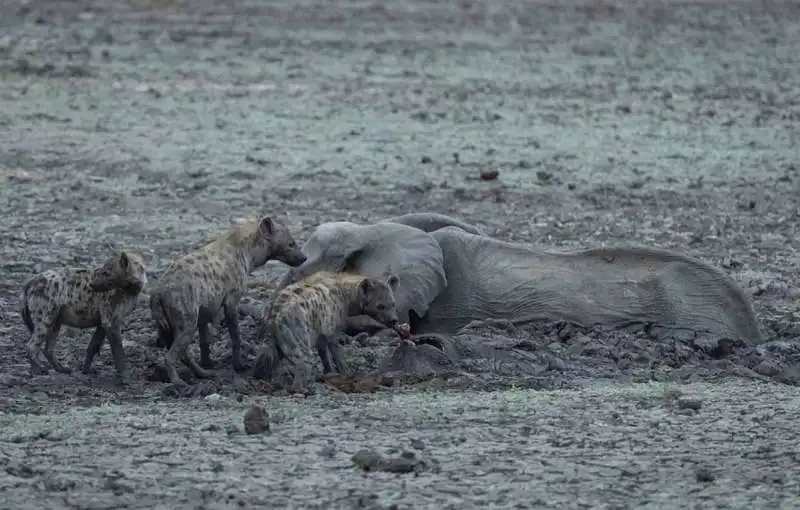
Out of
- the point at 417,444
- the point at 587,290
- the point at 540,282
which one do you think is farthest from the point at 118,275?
the point at 587,290

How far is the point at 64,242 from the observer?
1148cm

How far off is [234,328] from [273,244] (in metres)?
0.65

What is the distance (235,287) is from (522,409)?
4.82ft

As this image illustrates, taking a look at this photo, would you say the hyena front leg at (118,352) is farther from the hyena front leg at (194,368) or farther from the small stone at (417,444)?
the small stone at (417,444)

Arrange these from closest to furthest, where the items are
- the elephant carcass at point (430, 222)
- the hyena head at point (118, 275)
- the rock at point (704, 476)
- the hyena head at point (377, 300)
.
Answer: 1. the rock at point (704, 476)
2. the hyena head at point (118, 275)
3. the hyena head at point (377, 300)
4. the elephant carcass at point (430, 222)

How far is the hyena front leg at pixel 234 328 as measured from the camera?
8.27 meters

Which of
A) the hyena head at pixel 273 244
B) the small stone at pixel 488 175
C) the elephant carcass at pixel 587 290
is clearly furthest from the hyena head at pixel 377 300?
the small stone at pixel 488 175

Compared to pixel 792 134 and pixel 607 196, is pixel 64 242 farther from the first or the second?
pixel 792 134

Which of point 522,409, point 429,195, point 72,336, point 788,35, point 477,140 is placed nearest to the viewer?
point 522,409

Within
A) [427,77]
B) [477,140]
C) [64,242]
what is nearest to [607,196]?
[477,140]

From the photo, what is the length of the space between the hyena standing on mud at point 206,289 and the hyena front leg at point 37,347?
446 mm

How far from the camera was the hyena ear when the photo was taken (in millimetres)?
8742

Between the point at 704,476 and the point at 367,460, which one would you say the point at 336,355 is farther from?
the point at 704,476

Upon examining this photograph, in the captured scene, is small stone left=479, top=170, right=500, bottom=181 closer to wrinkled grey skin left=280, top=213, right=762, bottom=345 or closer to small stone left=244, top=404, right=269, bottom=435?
wrinkled grey skin left=280, top=213, right=762, bottom=345
